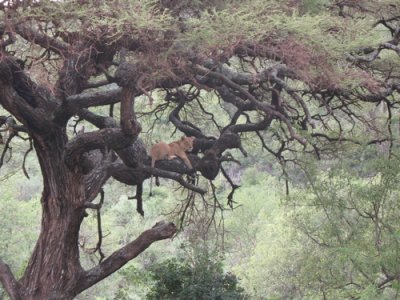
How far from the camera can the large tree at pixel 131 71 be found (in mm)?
4340

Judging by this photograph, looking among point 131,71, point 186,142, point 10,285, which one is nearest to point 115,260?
point 10,285

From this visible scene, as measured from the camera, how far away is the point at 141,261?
19.1 meters

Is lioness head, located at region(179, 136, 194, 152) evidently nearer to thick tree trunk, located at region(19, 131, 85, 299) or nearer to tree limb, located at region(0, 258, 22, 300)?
thick tree trunk, located at region(19, 131, 85, 299)

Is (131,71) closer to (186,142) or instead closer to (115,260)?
(186,142)

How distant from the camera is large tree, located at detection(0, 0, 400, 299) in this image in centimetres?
434

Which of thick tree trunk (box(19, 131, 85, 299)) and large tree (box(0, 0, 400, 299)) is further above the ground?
large tree (box(0, 0, 400, 299))

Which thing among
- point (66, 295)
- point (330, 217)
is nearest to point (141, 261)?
point (330, 217)

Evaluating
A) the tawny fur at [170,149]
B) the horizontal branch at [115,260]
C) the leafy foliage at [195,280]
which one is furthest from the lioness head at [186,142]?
the leafy foliage at [195,280]

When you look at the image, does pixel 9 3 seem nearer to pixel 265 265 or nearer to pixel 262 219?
pixel 265 265

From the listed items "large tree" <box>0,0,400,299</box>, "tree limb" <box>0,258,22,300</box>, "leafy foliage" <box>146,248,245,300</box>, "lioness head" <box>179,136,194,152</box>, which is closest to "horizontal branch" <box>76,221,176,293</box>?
"large tree" <box>0,0,400,299</box>

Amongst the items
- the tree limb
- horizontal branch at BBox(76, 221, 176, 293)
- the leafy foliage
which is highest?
the leafy foliage

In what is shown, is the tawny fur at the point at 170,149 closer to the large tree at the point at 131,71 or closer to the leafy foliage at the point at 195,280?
the large tree at the point at 131,71

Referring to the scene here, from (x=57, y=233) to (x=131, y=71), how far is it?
1.77 metres

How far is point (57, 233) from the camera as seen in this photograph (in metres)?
5.60
